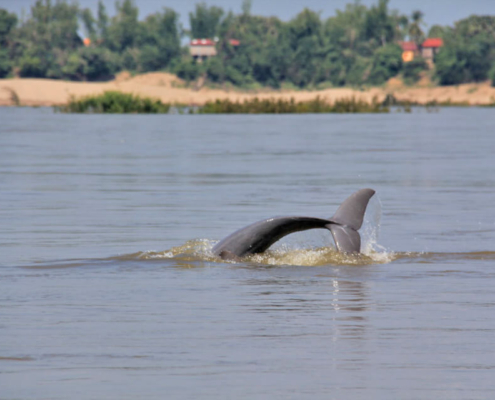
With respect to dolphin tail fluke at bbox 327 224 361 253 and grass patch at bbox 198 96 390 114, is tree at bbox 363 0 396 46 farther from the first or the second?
dolphin tail fluke at bbox 327 224 361 253

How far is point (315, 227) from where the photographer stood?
13.9 meters

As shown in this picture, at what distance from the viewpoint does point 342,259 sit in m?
14.6

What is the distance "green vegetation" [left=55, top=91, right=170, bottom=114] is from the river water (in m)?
70.6

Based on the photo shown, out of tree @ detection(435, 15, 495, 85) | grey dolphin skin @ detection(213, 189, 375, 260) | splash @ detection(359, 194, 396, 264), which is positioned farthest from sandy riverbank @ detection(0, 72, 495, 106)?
grey dolphin skin @ detection(213, 189, 375, 260)

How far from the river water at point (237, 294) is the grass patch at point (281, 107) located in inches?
2729

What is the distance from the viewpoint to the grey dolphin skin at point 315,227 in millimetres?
13820

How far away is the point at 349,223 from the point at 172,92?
159 meters

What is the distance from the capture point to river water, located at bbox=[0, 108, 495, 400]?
28.4 feet

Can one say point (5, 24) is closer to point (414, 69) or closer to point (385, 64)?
point (385, 64)

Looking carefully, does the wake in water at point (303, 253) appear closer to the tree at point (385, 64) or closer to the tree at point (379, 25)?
the tree at point (385, 64)

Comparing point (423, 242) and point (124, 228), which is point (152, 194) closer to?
point (124, 228)

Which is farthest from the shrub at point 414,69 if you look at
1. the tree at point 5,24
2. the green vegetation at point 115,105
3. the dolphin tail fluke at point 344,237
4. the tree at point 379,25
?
the dolphin tail fluke at point 344,237

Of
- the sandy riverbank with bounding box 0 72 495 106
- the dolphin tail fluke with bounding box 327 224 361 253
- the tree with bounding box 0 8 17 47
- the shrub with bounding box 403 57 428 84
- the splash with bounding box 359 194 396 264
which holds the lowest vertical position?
the sandy riverbank with bounding box 0 72 495 106

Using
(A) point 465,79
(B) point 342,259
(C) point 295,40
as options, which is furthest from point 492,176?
(C) point 295,40
